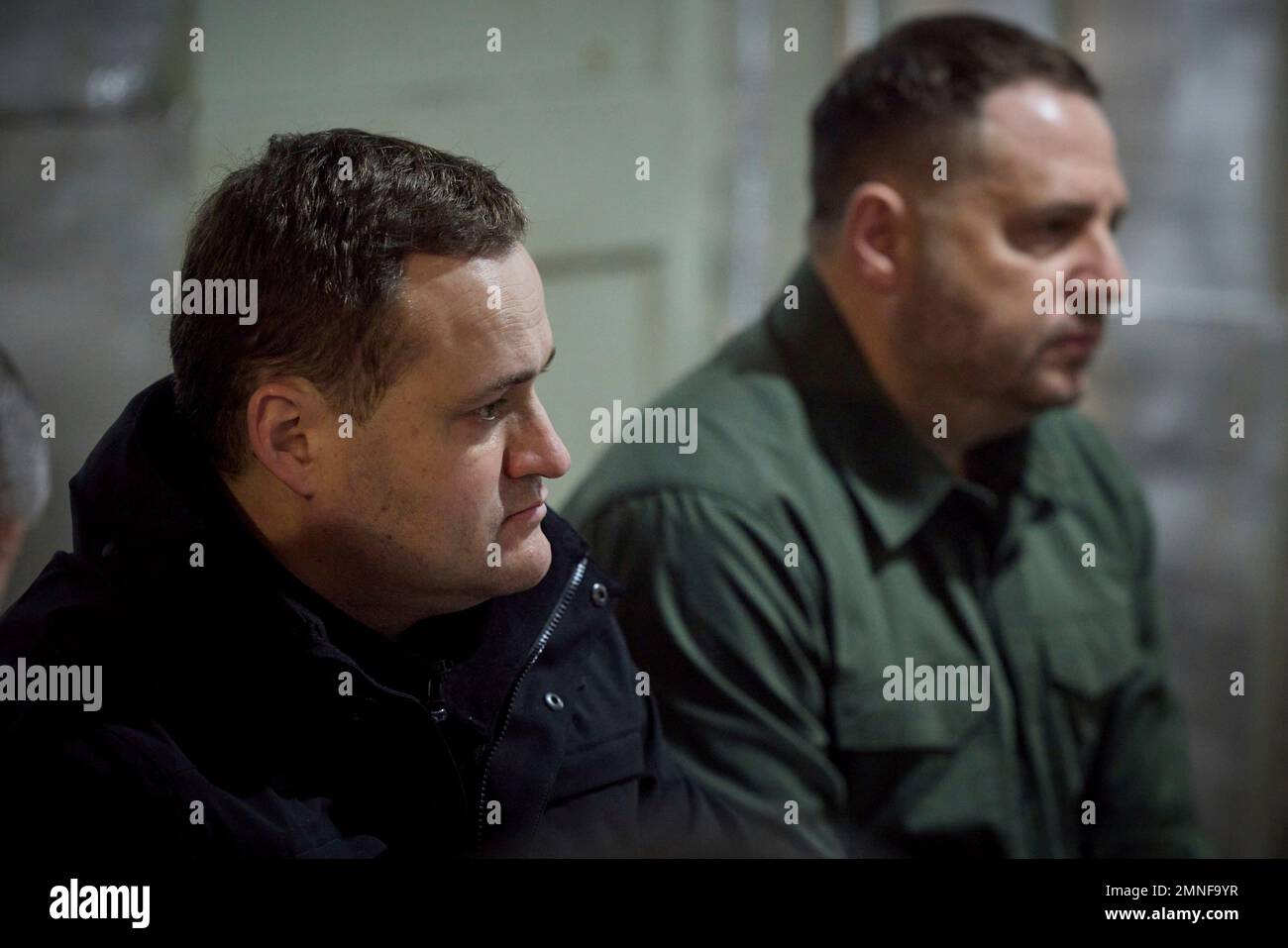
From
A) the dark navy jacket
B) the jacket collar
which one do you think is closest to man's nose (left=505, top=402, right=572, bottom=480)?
the dark navy jacket

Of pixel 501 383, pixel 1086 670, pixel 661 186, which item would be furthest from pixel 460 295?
pixel 1086 670

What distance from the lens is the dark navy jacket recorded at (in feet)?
3.78

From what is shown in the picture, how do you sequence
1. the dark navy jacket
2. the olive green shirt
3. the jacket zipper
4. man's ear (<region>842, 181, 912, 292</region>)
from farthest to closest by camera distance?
man's ear (<region>842, 181, 912, 292</region>)
the olive green shirt
the jacket zipper
the dark navy jacket

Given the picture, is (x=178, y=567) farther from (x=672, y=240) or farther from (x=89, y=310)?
(x=672, y=240)

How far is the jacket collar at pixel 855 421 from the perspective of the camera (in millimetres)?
1644

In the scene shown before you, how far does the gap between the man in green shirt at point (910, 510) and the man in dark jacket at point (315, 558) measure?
0.30m

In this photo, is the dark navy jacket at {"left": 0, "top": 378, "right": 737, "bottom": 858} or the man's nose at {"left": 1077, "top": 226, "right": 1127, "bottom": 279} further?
the man's nose at {"left": 1077, "top": 226, "right": 1127, "bottom": 279}

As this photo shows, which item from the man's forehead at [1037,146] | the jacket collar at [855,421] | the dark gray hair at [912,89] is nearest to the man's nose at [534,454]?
the jacket collar at [855,421]

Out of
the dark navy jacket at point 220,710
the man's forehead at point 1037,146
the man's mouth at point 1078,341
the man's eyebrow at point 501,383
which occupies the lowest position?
the dark navy jacket at point 220,710

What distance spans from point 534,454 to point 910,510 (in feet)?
1.84

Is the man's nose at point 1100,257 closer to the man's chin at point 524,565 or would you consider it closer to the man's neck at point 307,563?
the man's chin at point 524,565

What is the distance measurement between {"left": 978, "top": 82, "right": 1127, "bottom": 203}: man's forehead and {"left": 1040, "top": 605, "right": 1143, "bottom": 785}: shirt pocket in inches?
20.6

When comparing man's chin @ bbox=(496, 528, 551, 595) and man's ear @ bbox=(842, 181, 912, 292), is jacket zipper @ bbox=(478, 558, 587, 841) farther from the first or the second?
man's ear @ bbox=(842, 181, 912, 292)
